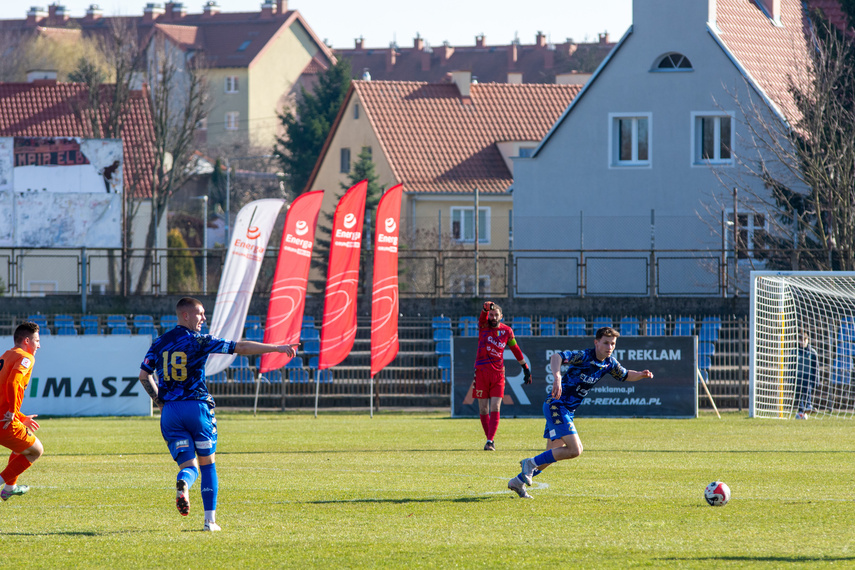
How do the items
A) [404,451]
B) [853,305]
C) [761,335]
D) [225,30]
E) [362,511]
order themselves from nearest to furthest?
[362,511] → [404,451] → [761,335] → [853,305] → [225,30]

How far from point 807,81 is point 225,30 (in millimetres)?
72896

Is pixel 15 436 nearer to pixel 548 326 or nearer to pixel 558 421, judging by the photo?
pixel 558 421

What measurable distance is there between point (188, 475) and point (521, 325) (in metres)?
18.9

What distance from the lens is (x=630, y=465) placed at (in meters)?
13.4

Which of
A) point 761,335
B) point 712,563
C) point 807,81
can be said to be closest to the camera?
point 712,563

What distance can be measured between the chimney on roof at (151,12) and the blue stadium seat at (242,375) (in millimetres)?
81711

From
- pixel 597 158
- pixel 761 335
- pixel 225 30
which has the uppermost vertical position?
pixel 225 30

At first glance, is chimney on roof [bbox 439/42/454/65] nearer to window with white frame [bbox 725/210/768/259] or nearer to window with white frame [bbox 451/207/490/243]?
window with white frame [bbox 451/207/490/243]

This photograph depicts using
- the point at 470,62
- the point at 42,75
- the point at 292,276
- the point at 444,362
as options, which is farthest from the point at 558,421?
the point at 470,62

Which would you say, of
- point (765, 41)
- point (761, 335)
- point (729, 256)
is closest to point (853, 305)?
point (761, 335)

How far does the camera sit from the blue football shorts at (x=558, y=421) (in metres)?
10.5

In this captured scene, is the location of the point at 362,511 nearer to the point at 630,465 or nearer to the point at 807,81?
the point at 630,465

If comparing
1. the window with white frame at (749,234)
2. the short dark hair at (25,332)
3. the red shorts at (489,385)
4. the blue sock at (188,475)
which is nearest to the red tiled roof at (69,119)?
the window with white frame at (749,234)

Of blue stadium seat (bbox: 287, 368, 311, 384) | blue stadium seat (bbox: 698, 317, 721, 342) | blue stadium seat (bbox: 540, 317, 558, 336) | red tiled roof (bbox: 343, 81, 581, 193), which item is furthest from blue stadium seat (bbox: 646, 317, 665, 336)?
red tiled roof (bbox: 343, 81, 581, 193)
